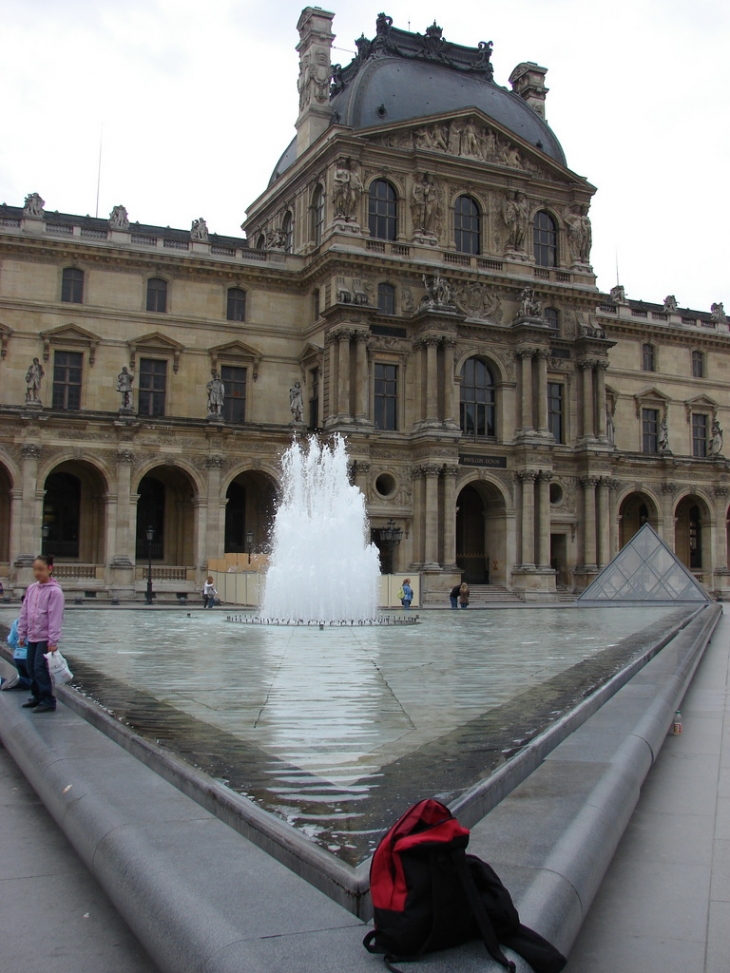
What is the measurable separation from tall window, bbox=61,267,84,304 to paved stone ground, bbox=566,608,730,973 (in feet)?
131

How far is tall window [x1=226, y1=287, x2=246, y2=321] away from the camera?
151 feet

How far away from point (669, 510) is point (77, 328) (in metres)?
32.7

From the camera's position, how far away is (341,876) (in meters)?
4.34

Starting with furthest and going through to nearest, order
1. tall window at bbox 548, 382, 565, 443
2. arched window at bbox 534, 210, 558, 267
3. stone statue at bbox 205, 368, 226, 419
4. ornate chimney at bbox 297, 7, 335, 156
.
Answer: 1. arched window at bbox 534, 210, 558, 267
2. tall window at bbox 548, 382, 565, 443
3. ornate chimney at bbox 297, 7, 335, 156
4. stone statue at bbox 205, 368, 226, 419

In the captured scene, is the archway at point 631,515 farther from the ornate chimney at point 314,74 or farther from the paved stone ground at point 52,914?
the paved stone ground at point 52,914

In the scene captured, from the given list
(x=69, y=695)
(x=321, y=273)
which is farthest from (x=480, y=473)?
(x=69, y=695)

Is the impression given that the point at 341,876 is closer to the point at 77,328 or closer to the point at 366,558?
the point at 366,558

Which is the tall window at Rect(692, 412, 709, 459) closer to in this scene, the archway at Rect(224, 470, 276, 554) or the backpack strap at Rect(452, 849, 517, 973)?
the archway at Rect(224, 470, 276, 554)

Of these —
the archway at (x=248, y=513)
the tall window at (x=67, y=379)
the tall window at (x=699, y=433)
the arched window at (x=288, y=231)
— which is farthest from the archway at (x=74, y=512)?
the tall window at (x=699, y=433)

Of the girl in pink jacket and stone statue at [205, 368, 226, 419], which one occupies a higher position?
stone statue at [205, 368, 226, 419]

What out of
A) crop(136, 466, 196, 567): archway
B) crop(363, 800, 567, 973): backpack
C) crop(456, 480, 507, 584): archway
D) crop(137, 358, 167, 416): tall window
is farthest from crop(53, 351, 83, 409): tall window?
crop(363, 800, 567, 973): backpack

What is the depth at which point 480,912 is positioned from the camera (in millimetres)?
3803

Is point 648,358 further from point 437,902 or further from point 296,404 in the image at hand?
point 437,902

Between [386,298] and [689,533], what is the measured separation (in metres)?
25.1
